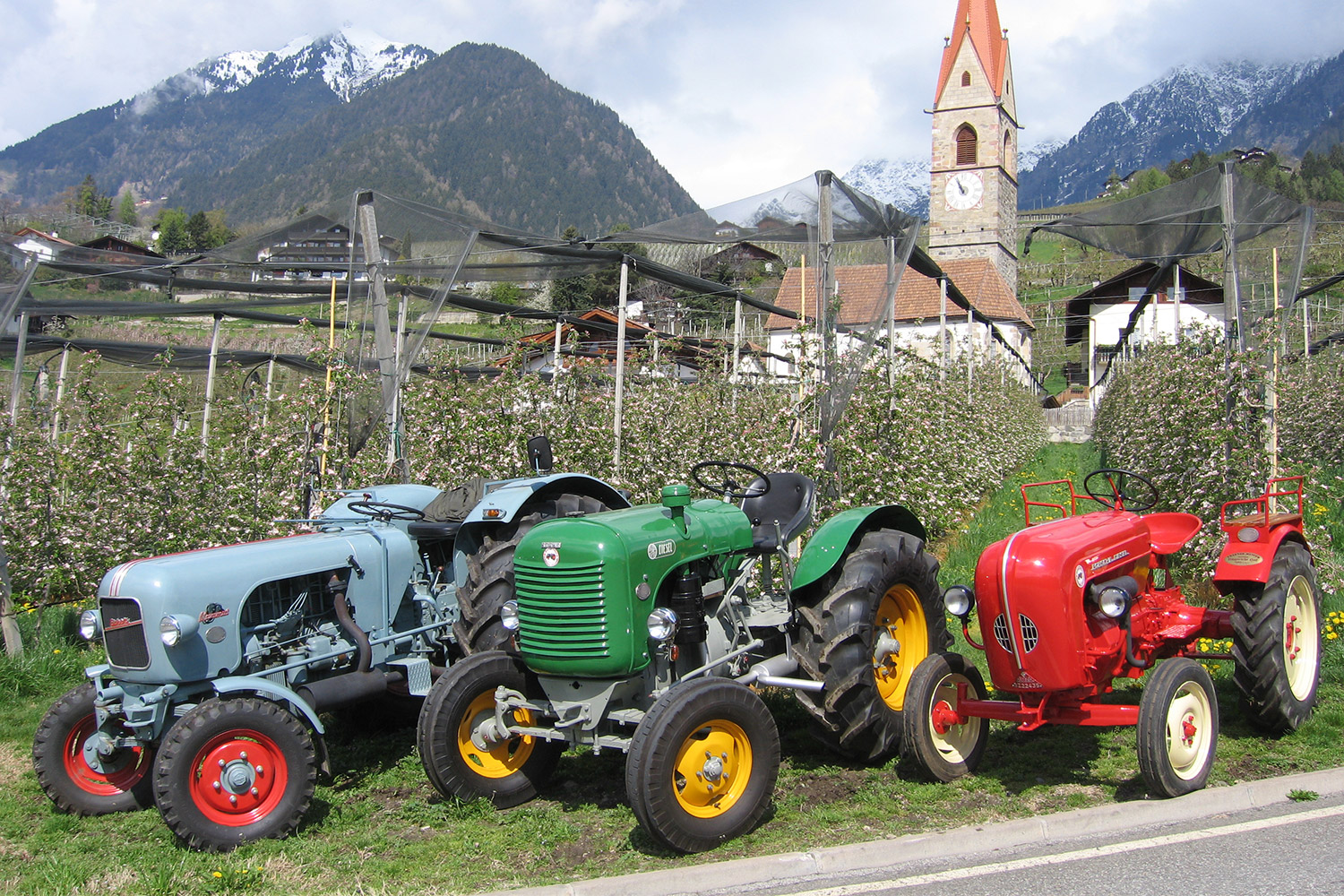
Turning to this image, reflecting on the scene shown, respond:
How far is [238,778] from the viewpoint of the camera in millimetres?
4320

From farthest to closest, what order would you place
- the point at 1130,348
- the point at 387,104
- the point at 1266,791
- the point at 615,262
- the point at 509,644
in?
1. the point at 387,104
2. the point at 1130,348
3. the point at 615,262
4. the point at 509,644
5. the point at 1266,791

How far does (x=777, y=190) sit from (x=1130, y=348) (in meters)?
16.2

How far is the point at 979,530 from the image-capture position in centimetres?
1137

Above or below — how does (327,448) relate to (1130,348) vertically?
below

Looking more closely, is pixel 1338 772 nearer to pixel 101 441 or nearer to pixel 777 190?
pixel 777 190

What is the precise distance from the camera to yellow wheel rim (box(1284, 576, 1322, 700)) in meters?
5.41

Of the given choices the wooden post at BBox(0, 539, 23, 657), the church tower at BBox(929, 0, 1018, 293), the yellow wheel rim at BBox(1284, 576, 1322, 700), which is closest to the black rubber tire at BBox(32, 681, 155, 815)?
the wooden post at BBox(0, 539, 23, 657)

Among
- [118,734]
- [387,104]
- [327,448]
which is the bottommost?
[118,734]

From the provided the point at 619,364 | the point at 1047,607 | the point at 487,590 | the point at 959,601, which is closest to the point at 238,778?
the point at 487,590

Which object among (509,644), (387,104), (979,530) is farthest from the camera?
(387,104)

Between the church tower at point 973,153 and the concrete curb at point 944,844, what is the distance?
5938cm

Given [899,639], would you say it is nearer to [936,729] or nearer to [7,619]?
[936,729]

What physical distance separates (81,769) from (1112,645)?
16.3ft

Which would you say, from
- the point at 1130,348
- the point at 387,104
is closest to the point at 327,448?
the point at 1130,348
